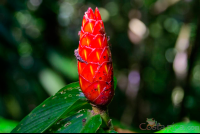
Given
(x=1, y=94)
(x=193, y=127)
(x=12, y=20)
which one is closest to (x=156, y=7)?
(x=12, y=20)

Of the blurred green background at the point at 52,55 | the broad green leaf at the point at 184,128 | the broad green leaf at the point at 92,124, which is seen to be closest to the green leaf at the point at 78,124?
the broad green leaf at the point at 92,124

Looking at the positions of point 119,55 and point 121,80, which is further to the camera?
point 121,80

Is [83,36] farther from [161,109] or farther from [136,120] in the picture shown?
[161,109]

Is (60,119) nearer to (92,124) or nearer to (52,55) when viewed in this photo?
(92,124)

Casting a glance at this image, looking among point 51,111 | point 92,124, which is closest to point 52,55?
→ point 51,111

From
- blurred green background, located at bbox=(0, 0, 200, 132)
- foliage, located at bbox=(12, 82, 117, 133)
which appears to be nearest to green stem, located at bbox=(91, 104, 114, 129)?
foliage, located at bbox=(12, 82, 117, 133)

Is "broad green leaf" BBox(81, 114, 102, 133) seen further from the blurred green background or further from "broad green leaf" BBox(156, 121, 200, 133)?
the blurred green background
